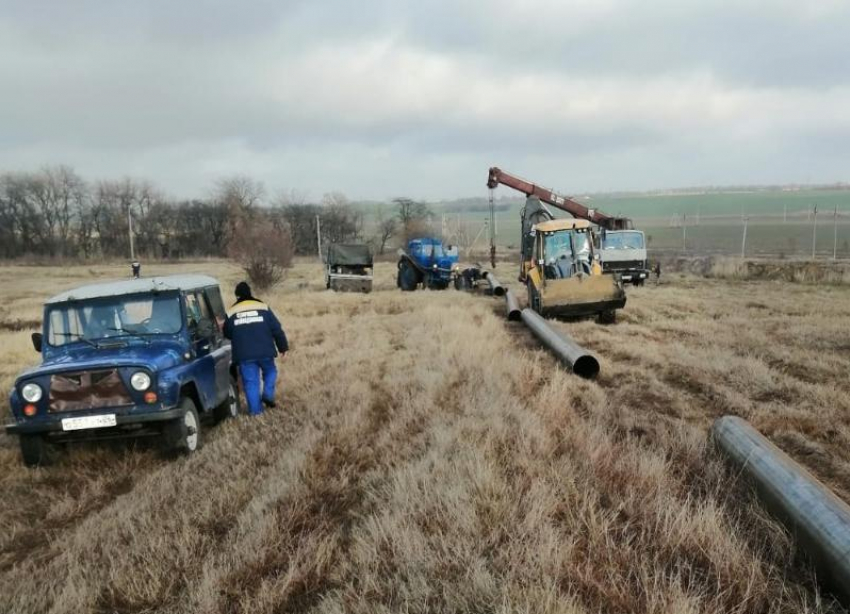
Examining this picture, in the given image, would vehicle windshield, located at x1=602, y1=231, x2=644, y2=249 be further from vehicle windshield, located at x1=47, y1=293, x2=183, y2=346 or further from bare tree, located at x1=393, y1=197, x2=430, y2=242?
bare tree, located at x1=393, y1=197, x2=430, y2=242

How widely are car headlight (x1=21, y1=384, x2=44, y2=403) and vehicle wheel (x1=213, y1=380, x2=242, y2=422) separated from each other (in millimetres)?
2344

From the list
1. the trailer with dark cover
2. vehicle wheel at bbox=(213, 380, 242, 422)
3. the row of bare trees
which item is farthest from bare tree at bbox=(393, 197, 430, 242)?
vehicle wheel at bbox=(213, 380, 242, 422)

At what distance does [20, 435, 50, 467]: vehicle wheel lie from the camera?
6.29 meters

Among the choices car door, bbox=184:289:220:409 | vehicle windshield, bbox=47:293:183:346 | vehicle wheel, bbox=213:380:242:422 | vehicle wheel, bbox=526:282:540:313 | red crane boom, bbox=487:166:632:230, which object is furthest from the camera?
red crane boom, bbox=487:166:632:230

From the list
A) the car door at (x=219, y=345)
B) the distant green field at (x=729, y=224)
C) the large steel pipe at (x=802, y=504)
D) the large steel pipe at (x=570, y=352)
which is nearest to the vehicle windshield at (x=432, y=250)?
the distant green field at (x=729, y=224)

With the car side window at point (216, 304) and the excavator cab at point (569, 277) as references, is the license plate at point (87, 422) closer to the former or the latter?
the car side window at point (216, 304)

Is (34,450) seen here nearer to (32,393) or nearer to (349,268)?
(32,393)

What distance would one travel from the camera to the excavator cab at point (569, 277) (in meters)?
14.7

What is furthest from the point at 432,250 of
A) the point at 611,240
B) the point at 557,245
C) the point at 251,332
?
the point at 251,332

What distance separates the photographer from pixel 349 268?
2972cm

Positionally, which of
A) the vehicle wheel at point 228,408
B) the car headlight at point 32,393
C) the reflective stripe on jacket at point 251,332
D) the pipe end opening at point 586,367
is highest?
the reflective stripe on jacket at point 251,332

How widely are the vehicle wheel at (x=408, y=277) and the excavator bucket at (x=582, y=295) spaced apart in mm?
13947

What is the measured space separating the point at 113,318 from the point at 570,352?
632 centimetres

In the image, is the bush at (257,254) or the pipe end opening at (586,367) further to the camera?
the bush at (257,254)
